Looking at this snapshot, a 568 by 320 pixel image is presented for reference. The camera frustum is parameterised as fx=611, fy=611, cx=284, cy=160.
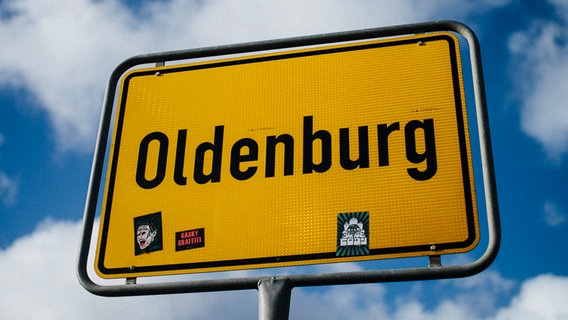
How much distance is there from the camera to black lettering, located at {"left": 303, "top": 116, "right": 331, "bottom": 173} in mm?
1839

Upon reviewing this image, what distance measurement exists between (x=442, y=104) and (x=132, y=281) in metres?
1.07

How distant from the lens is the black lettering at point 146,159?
195cm

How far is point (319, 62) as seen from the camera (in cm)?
206

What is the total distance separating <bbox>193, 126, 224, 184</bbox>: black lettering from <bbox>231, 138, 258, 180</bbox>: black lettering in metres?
0.05

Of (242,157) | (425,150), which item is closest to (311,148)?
(242,157)

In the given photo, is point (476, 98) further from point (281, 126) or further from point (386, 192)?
point (281, 126)

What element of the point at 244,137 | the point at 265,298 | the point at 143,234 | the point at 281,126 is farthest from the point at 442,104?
the point at 143,234

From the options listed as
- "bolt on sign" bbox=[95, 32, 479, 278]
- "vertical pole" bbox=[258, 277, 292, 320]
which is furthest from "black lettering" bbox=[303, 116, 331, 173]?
"vertical pole" bbox=[258, 277, 292, 320]

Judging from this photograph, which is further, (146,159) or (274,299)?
(146,159)

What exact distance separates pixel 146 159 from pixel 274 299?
707mm

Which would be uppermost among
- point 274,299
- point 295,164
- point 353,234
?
point 295,164

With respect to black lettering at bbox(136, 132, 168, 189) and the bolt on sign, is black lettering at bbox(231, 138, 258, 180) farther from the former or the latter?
black lettering at bbox(136, 132, 168, 189)

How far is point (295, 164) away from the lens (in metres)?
1.86

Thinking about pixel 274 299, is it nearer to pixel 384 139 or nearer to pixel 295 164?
pixel 295 164
